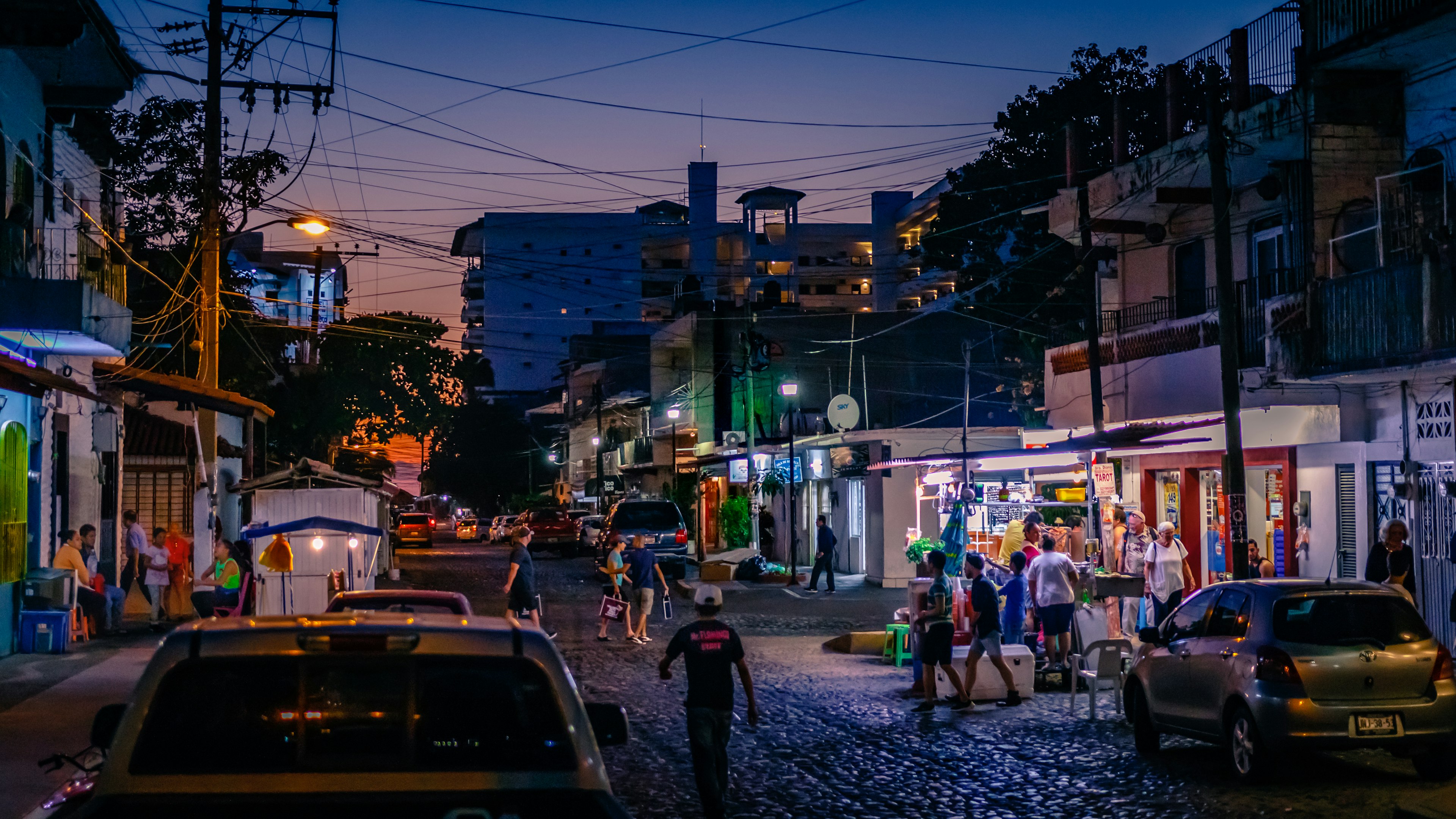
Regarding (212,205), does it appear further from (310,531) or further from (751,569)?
(751,569)

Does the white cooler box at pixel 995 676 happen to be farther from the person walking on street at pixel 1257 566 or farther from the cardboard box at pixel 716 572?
the cardboard box at pixel 716 572

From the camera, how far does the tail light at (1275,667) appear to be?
1048 cm

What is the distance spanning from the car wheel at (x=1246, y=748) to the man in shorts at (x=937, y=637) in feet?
14.2

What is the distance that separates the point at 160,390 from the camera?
25.4 meters

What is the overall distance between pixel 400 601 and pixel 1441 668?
7765 millimetres

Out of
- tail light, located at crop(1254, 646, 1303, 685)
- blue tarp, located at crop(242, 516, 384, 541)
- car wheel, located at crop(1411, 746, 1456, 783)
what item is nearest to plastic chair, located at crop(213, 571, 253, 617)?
blue tarp, located at crop(242, 516, 384, 541)

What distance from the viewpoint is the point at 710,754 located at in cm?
917

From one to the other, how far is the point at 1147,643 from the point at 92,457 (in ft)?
65.5

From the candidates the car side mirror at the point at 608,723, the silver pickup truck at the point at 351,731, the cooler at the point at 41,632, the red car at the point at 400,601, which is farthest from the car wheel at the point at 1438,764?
the cooler at the point at 41,632

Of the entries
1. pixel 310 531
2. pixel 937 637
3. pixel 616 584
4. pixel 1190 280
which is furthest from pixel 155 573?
pixel 1190 280

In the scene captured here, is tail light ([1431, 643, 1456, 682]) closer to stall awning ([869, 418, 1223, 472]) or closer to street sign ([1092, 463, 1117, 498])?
stall awning ([869, 418, 1223, 472])

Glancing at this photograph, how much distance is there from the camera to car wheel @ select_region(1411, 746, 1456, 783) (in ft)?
35.1

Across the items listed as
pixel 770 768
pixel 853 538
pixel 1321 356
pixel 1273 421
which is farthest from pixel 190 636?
pixel 853 538

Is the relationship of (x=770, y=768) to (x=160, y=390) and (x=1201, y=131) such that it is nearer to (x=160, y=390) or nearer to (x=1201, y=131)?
(x=1201, y=131)
